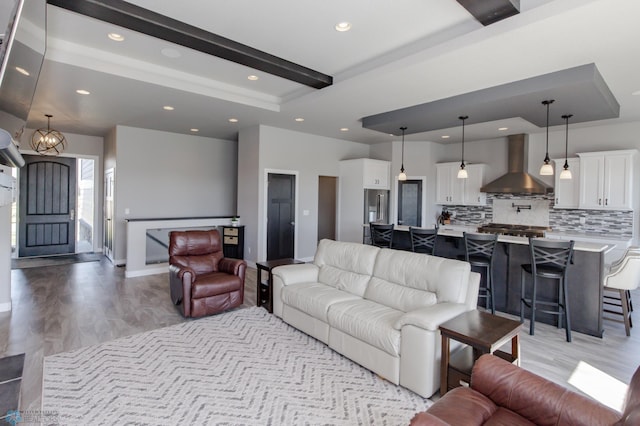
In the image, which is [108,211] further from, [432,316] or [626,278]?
[626,278]

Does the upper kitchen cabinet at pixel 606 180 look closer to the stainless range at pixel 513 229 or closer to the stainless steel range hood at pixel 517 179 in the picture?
the stainless steel range hood at pixel 517 179

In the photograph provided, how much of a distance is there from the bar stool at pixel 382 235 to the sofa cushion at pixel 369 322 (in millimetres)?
2230

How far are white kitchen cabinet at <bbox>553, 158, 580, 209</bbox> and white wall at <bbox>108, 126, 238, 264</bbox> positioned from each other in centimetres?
695

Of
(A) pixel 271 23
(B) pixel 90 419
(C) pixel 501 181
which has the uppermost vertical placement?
(A) pixel 271 23

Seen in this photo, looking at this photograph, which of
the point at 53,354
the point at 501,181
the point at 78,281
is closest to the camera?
the point at 53,354

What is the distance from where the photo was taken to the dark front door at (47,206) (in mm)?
7520

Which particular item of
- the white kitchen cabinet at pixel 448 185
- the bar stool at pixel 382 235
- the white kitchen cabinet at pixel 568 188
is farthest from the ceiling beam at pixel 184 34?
the white kitchen cabinet at pixel 568 188

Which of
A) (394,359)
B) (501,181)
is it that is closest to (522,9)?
(394,359)

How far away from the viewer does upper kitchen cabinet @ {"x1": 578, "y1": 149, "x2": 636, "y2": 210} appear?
229 inches

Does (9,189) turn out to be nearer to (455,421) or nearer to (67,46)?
(67,46)

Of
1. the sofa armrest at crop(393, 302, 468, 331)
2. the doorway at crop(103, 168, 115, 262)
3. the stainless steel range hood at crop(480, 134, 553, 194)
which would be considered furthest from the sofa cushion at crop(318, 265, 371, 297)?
the doorway at crop(103, 168, 115, 262)

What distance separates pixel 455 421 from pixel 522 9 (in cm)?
307

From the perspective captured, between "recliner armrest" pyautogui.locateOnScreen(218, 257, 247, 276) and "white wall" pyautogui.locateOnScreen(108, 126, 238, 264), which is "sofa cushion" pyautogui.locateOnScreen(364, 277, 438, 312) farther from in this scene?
"white wall" pyautogui.locateOnScreen(108, 126, 238, 264)

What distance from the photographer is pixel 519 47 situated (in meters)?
3.19
